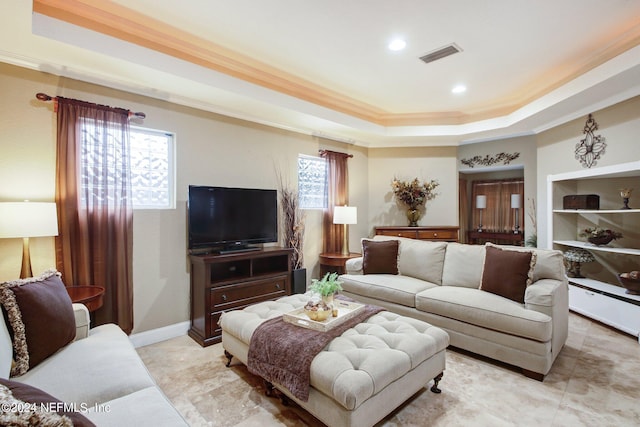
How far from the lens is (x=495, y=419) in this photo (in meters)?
1.93

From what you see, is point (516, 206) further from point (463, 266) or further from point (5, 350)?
point (5, 350)

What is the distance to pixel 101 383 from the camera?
4.86 feet

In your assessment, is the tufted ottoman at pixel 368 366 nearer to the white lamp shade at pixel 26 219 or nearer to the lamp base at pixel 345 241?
the white lamp shade at pixel 26 219

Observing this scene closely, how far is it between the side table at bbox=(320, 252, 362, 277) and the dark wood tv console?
2.91 feet

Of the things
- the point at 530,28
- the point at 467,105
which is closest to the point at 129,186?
the point at 530,28

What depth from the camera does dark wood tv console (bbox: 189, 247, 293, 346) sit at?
3113 mm

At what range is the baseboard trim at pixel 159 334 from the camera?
3049 mm

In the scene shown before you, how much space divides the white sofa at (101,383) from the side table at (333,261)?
2966 millimetres

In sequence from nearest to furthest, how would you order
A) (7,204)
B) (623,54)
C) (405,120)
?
(7,204) < (623,54) < (405,120)

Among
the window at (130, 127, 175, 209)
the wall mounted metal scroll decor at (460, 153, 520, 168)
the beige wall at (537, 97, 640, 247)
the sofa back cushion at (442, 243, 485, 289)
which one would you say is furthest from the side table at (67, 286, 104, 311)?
the wall mounted metal scroll decor at (460, 153, 520, 168)

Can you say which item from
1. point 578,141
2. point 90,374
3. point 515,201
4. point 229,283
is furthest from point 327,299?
point 515,201

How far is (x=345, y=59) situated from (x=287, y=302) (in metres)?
2.54

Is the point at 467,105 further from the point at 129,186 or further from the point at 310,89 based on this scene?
the point at 129,186

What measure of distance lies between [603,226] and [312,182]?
3850 mm
